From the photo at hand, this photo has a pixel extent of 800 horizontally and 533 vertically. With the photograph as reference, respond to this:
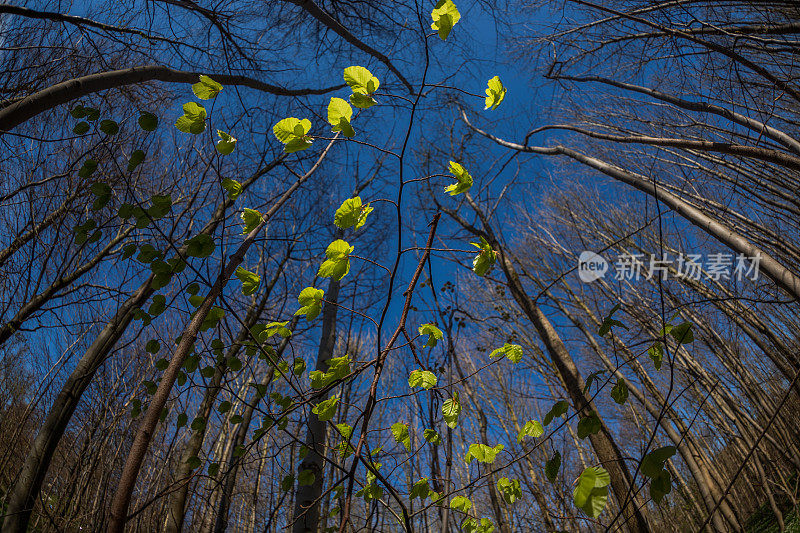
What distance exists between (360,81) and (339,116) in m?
0.09

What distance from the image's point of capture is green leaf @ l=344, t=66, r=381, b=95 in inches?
31.0

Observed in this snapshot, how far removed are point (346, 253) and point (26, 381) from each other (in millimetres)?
5472

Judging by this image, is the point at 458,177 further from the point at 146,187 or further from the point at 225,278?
the point at 146,187

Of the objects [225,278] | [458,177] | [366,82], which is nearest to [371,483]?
[225,278]

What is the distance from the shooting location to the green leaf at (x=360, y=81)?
2.59 ft

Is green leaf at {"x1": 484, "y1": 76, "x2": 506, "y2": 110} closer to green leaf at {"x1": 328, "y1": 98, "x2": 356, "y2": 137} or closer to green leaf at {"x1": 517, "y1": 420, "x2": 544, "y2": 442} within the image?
green leaf at {"x1": 328, "y1": 98, "x2": 356, "y2": 137}

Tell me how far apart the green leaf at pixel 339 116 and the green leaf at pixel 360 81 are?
4cm

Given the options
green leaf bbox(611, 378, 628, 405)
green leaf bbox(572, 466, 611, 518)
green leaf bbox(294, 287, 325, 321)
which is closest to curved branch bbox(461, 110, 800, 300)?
green leaf bbox(611, 378, 628, 405)

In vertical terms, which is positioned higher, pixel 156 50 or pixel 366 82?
pixel 156 50

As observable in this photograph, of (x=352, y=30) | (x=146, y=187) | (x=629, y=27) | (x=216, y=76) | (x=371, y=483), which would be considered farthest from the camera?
(x=146, y=187)

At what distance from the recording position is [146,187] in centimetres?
349

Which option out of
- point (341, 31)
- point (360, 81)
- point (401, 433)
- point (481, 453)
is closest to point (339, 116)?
point (360, 81)

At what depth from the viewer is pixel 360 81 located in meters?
0.80

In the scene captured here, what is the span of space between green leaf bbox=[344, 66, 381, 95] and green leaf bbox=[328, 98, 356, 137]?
0.13 feet
